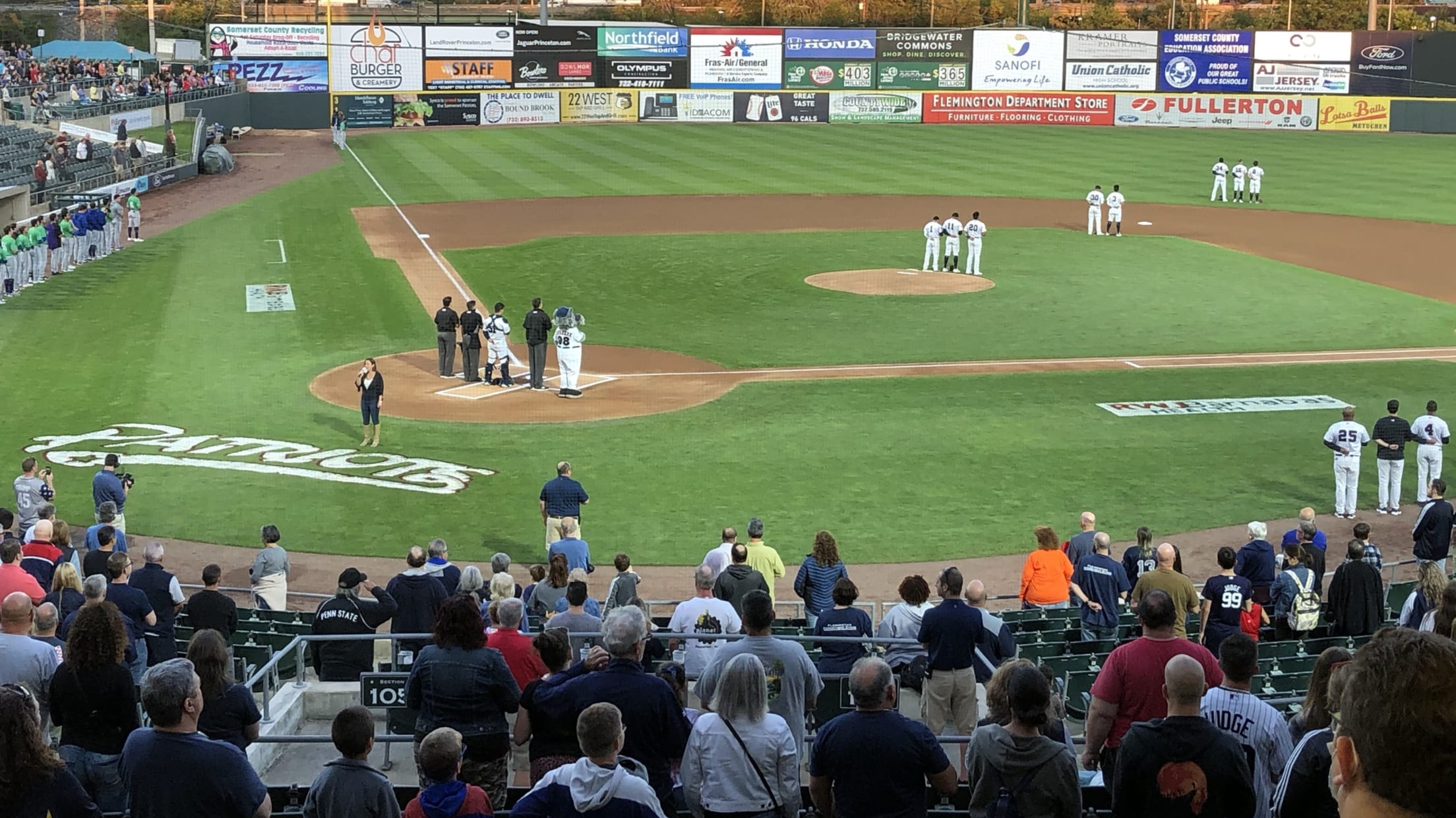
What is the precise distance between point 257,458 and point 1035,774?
16.7 meters

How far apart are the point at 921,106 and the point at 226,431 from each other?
59.2 m

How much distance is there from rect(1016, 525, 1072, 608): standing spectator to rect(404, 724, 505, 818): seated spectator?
26.2 feet

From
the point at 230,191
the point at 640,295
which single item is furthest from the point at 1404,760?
the point at 230,191

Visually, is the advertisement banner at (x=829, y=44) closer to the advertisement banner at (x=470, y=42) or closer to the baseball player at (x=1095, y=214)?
the advertisement banner at (x=470, y=42)

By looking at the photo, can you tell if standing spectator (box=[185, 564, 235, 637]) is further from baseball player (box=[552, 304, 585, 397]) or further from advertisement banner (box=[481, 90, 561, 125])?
advertisement banner (box=[481, 90, 561, 125])

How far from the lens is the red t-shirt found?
738cm

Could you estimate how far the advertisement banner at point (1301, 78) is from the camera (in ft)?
241

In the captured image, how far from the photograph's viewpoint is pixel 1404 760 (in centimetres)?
283

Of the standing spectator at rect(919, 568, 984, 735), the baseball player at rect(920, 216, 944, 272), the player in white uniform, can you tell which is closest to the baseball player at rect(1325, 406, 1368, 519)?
the standing spectator at rect(919, 568, 984, 735)

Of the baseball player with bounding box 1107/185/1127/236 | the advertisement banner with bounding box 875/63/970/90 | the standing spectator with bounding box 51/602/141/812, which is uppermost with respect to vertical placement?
the advertisement banner with bounding box 875/63/970/90

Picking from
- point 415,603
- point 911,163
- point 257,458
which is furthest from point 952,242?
point 415,603

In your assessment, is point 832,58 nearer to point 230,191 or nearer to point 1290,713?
point 230,191

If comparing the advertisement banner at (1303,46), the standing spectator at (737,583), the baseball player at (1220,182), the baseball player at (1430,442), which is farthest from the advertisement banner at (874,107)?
the standing spectator at (737,583)

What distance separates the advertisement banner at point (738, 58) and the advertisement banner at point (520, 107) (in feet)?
24.3
